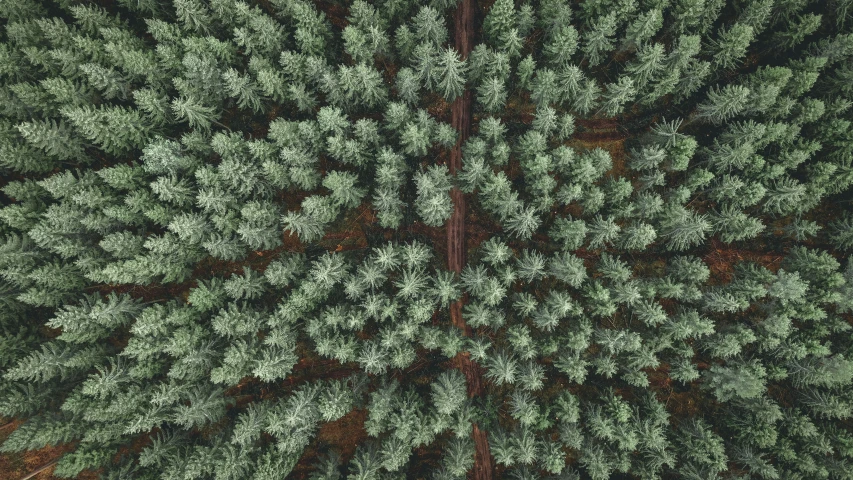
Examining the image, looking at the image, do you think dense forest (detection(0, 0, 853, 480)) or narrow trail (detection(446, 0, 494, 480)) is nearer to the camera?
dense forest (detection(0, 0, 853, 480))

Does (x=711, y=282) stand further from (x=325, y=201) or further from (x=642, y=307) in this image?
(x=325, y=201)

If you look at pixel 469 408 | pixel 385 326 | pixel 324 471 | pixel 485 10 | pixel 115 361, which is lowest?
pixel 324 471

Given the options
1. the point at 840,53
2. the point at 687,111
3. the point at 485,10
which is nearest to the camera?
the point at 840,53

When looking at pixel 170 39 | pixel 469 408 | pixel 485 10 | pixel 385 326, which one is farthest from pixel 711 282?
pixel 170 39

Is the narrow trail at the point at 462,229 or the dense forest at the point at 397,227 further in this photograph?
the narrow trail at the point at 462,229
